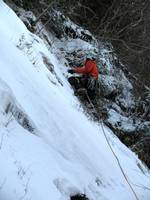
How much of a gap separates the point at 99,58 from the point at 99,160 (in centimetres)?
989

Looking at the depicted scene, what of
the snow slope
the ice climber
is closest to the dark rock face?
the ice climber

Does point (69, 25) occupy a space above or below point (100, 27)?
above

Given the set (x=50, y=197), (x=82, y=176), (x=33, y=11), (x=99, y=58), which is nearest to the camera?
(x=50, y=197)

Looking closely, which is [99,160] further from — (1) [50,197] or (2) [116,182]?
(1) [50,197]

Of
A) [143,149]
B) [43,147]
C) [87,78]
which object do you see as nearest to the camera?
[43,147]

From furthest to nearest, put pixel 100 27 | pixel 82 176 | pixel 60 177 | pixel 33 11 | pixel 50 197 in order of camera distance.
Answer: pixel 100 27 < pixel 33 11 < pixel 82 176 < pixel 60 177 < pixel 50 197

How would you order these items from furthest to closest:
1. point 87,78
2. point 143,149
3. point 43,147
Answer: point 143,149 < point 87,78 < point 43,147

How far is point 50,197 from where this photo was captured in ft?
17.3

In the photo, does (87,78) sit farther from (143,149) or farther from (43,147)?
(43,147)

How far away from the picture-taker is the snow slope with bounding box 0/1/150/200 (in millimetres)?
5242

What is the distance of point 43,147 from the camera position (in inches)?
251

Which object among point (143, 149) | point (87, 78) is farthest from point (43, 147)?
point (143, 149)

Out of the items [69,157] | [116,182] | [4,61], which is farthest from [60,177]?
[4,61]

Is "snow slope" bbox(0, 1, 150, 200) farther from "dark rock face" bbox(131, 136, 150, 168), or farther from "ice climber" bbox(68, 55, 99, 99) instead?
"dark rock face" bbox(131, 136, 150, 168)
